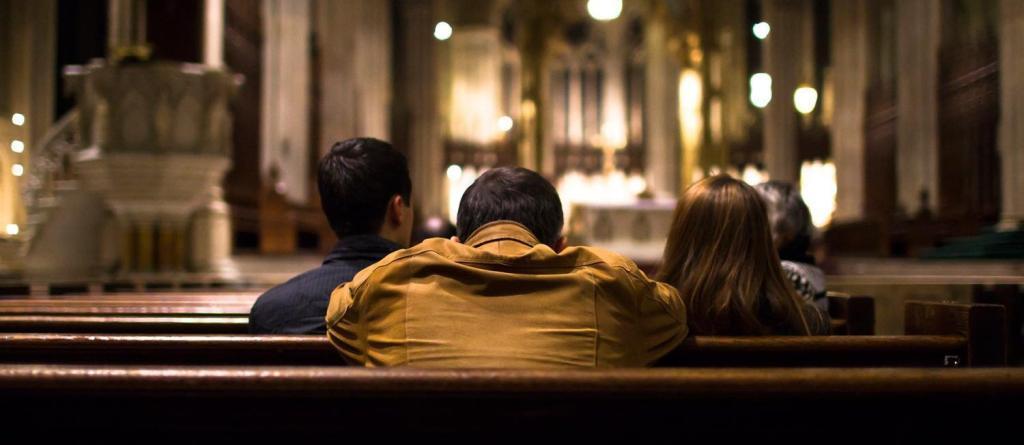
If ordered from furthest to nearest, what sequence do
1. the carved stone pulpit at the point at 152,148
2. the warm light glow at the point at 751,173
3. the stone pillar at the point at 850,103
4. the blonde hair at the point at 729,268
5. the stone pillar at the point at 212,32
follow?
the warm light glow at the point at 751,173, the stone pillar at the point at 850,103, the stone pillar at the point at 212,32, the carved stone pulpit at the point at 152,148, the blonde hair at the point at 729,268

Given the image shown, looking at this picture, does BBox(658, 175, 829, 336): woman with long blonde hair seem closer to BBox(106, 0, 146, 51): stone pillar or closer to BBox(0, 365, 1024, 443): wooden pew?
BBox(0, 365, 1024, 443): wooden pew

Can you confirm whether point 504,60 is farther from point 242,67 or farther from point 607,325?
point 607,325

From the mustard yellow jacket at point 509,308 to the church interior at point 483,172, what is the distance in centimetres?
14

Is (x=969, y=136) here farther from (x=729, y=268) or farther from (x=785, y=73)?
(x=729, y=268)

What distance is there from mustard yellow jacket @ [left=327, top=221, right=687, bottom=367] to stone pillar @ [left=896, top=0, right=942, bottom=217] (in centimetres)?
1055

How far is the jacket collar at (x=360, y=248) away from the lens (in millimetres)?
1894

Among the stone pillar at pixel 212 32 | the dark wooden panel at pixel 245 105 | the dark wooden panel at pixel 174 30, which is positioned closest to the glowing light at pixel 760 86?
the dark wooden panel at pixel 245 105

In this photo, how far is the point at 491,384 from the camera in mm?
985

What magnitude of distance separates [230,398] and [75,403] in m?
0.23

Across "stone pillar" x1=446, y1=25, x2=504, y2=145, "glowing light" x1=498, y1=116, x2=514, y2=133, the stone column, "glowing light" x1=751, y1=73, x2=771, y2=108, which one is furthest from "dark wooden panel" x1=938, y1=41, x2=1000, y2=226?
"stone pillar" x1=446, y1=25, x2=504, y2=145

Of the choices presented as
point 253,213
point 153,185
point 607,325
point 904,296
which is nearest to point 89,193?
point 153,185

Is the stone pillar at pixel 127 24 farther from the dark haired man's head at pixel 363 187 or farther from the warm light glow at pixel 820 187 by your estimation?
Answer: the warm light glow at pixel 820 187

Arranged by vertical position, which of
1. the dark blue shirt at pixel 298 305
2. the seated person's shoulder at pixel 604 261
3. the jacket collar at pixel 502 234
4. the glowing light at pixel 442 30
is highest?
the glowing light at pixel 442 30

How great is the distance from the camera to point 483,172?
1.62 metres
